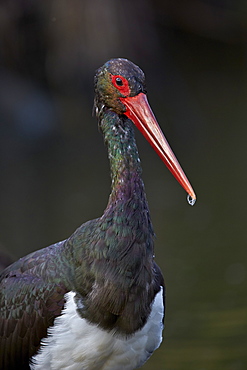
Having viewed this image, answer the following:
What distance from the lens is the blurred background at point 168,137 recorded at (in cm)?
655

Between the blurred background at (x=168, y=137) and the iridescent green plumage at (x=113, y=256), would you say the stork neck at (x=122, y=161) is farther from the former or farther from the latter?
the blurred background at (x=168, y=137)

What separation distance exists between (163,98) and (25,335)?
922 centimetres

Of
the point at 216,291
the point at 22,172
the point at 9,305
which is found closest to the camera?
the point at 9,305

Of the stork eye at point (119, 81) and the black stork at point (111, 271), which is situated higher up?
the stork eye at point (119, 81)

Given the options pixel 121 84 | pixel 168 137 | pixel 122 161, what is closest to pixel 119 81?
pixel 121 84

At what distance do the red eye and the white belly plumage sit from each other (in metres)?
1.07

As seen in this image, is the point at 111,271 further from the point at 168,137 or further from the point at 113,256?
the point at 168,137

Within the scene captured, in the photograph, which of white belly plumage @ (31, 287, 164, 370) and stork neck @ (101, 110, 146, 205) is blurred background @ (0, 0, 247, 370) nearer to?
white belly plumage @ (31, 287, 164, 370)

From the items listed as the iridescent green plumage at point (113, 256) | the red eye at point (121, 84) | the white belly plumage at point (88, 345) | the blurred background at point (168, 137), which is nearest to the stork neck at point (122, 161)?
the iridescent green plumage at point (113, 256)

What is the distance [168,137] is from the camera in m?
11.2

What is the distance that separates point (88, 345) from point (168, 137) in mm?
7511

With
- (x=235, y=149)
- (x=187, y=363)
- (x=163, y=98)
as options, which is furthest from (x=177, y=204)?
(x=163, y=98)

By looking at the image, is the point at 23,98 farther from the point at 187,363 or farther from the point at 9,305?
the point at 9,305

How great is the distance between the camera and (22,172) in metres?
10.2
